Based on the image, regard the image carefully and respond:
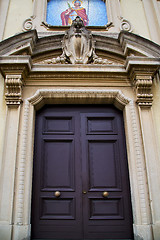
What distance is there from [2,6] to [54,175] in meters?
4.13

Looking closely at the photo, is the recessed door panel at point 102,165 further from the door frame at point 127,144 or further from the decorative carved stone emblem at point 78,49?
the decorative carved stone emblem at point 78,49

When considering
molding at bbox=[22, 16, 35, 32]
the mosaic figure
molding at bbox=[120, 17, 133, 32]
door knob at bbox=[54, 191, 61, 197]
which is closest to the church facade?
door knob at bbox=[54, 191, 61, 197]

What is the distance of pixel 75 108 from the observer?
4590mm

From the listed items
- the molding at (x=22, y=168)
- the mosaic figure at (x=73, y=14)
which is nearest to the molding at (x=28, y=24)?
the mosaic figure at (x=73, y=14)

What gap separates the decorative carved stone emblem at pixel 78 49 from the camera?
181 inches

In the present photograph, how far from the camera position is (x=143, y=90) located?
431 centimetres

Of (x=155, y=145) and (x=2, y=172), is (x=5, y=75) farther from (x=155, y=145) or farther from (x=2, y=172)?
(x=155, y=145)

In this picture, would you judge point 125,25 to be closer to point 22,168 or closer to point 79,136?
point 79,136

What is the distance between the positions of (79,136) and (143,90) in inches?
58.3

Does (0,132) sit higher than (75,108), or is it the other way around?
(75,108)

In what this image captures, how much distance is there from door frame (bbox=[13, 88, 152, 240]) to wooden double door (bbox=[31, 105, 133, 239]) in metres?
0.18

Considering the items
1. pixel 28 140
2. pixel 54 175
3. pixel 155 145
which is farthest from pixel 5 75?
pixel 155 145

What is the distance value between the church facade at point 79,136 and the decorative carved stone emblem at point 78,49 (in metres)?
0.02

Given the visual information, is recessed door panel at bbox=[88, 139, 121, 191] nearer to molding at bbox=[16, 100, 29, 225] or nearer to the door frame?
the door frame
